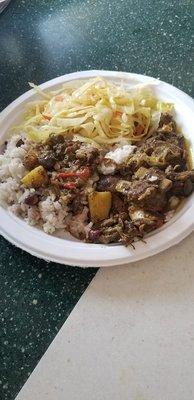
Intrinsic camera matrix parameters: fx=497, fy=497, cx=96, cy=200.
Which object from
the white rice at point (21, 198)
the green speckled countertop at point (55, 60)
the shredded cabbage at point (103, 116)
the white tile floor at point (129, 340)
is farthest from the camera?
the shredded cabbage at point (103, 116)

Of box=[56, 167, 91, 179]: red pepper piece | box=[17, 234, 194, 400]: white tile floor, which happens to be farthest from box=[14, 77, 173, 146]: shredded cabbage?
box=[17, 234, 194, 400]: white tile floor

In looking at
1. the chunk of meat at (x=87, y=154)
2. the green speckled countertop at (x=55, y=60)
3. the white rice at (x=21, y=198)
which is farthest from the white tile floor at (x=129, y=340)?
the chunk of meat at (x=87, y=154)

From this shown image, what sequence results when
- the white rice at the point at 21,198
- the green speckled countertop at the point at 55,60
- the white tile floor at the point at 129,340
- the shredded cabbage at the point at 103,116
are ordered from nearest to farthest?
the white tile floor at the point at 129,340
the green speckled countertop at the point at 55,60
the white rice at the point at 21,198
the shredded cabbage at the point at 103,116

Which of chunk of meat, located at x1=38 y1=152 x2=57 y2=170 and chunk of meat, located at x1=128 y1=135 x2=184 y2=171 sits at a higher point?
chunk of meat, located at x1=38 y1=152 x2=57 y2=170

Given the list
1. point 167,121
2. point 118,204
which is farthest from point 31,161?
point 167,121

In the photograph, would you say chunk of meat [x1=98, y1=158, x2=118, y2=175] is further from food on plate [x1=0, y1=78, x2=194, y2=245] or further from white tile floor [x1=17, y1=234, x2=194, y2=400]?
white tile floor [x1=17, y1=234, x2=194, y2=400]

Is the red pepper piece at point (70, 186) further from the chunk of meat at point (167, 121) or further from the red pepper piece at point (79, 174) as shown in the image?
the chunk of meat at point (167, 121)

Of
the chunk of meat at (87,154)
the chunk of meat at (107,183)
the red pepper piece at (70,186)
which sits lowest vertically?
the chunk of meat at (107,183)
